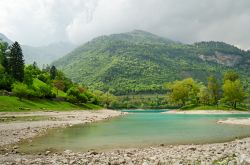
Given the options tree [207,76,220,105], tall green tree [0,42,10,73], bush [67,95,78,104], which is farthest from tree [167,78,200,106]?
tall green tree [0,42,10,73]

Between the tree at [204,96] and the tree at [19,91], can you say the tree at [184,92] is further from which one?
the tree at [19,91]

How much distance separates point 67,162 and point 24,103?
84024 millimetres

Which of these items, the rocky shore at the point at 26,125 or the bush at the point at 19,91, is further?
the bush at the point at 19,91

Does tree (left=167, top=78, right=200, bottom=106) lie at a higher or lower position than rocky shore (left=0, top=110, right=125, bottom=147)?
higher

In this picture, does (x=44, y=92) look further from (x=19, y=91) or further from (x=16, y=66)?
(x=19, y=91)

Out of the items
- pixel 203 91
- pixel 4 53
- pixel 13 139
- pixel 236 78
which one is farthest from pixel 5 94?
pixel 236 78

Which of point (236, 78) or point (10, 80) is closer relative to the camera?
point (10, 80)

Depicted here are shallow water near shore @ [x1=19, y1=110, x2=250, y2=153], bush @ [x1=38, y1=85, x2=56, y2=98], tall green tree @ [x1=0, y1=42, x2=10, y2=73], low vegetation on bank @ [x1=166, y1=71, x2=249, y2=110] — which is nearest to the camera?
shallow water near shore @ [x1=19, y1=110, x2=250, y2=153]

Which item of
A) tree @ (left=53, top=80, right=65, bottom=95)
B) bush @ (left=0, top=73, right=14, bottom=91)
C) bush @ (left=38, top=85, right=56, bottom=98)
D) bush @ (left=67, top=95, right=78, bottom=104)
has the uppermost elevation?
tree @ (left=53, top=80, right=65, bottom=95)

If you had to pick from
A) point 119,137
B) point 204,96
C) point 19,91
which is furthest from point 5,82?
point 204,96

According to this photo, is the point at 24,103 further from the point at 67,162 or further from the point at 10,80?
the point at 67,162

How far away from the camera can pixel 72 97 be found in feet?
477

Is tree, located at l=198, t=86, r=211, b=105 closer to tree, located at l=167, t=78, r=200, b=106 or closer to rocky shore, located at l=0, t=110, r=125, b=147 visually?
tree, located at l=167, t=78, r=200, b=106

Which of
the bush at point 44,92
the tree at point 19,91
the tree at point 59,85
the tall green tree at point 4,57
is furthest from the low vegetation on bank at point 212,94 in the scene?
the tall green tree at point 4,57
